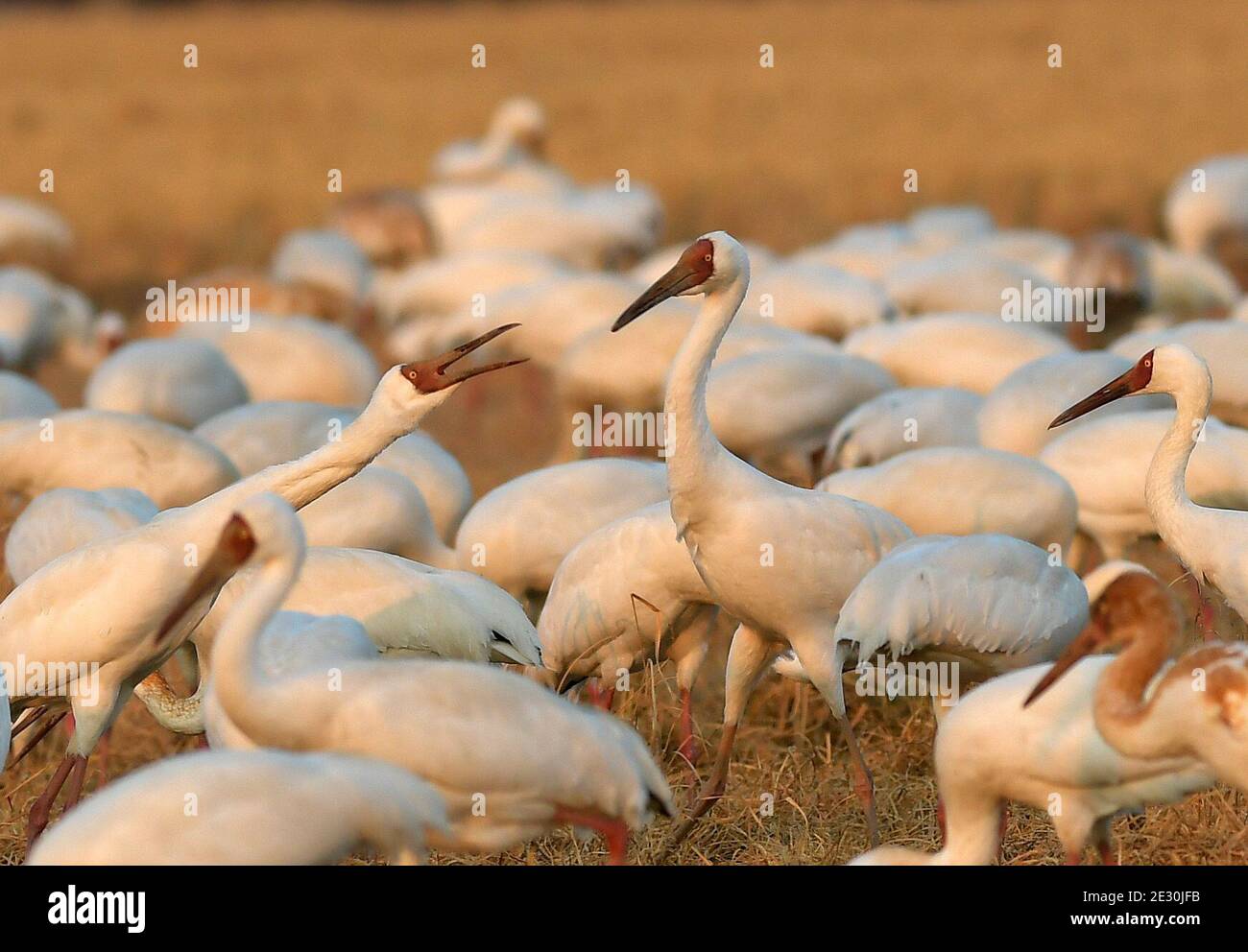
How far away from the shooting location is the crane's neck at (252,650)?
3707 millimetres

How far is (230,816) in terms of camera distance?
10.8ft

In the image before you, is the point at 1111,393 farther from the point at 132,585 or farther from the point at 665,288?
the point at 132,585

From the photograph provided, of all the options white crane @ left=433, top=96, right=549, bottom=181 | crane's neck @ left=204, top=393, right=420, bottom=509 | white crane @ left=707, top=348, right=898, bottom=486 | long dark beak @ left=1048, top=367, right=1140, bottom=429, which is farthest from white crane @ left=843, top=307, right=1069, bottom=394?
white crane @ left=433, top=96, right=549, bottom=181

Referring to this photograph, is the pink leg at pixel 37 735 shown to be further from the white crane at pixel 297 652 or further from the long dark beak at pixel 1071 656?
the long dark beak at pixel 1071 656

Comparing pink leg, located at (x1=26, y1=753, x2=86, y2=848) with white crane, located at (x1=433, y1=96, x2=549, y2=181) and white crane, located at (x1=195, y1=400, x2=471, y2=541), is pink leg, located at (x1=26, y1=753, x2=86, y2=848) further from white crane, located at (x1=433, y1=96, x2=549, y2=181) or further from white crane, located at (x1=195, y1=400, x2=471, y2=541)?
white crane, located at (x1=433, y1=96, x2=549, y2=181)

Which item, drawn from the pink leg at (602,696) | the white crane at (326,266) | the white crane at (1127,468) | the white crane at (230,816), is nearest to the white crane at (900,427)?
the white crane at (1127,468)

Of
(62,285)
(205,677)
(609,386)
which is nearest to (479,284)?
(609,386)

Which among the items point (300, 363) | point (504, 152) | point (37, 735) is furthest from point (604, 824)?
point (504, 152)

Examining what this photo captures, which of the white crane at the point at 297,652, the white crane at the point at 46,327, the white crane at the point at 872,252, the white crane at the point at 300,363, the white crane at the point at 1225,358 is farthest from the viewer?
the white crane at the point at 872,252

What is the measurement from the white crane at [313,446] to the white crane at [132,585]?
2106 millimetres

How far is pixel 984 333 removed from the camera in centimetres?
819

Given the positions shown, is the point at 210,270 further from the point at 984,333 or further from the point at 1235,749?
the point at 1235,749

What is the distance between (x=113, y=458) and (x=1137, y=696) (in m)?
3.93

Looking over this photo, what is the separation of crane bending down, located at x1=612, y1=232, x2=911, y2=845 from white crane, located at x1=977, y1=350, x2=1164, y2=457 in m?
1.98
